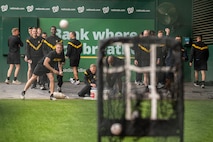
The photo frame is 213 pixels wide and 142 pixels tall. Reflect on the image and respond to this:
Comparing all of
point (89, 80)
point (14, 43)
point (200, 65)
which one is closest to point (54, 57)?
point (89, 80)

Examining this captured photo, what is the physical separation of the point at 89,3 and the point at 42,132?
1026 cm

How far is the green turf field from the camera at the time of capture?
7.04m

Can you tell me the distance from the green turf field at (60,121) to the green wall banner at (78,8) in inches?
258

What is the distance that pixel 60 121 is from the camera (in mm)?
8305

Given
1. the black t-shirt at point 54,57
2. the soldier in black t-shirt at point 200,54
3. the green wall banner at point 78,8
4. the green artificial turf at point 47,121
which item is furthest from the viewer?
the green wall banner at point 78,8

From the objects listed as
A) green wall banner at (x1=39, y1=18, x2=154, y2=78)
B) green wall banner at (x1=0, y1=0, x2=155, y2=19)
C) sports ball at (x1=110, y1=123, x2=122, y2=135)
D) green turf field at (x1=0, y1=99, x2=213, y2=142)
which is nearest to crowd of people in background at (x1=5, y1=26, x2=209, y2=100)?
green turf field at (x1=0, y1=99, x2=213, y2=142)

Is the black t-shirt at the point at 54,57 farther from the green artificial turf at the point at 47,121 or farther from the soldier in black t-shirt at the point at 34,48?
the soldier in black t-shirt at the point at 34,48

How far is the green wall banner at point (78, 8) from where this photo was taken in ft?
55.2

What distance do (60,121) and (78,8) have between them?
920cm

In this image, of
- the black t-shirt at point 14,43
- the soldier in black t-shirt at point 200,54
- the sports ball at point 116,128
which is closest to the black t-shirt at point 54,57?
the black t-shirt at point 14,43

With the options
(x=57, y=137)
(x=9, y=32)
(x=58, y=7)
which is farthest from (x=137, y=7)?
(x=57, y=137)

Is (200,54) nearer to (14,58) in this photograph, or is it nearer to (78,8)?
(78,8)

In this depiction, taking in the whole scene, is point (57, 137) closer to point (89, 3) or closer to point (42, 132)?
point (42, 132)

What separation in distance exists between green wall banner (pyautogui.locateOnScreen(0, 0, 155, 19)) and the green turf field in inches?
258
